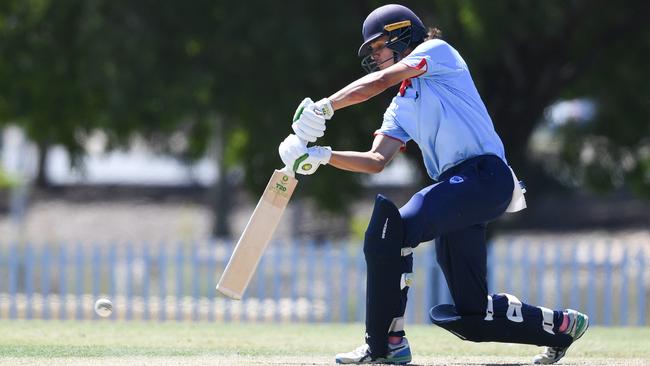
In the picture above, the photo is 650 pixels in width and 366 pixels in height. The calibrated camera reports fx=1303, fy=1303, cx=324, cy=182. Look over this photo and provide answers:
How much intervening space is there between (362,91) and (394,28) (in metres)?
0.44

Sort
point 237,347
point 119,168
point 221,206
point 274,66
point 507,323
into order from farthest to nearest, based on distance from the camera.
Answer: point 119,168 → point 221,206 → point 274,66 → point 237,347 → point 507,323

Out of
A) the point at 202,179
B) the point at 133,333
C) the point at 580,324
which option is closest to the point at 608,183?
the point at 133,333

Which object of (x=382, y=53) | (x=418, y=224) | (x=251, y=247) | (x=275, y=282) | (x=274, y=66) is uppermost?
(x=274, y=66)

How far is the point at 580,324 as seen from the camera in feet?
20.9

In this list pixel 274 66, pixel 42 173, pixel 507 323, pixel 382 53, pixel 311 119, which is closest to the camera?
pixel 311 119

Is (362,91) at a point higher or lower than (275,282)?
higher

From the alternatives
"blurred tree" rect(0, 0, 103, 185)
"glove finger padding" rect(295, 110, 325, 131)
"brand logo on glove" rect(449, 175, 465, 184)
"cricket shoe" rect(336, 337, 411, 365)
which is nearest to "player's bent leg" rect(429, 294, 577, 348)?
"cricket shoe" rect(336, 337, 411, 365)

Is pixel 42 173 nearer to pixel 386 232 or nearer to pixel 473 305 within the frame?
Result: pixel 473 305

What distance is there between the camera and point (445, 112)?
6.07m

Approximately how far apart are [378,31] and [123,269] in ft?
39.5

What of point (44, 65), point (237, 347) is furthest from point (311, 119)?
point (44, 65)

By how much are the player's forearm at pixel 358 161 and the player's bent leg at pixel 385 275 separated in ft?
0.58

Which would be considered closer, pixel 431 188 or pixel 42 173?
pixel 431 188

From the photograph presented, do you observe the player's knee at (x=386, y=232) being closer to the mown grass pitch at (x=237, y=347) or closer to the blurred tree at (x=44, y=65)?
the mown grass pitch at (x=237, y=347)
